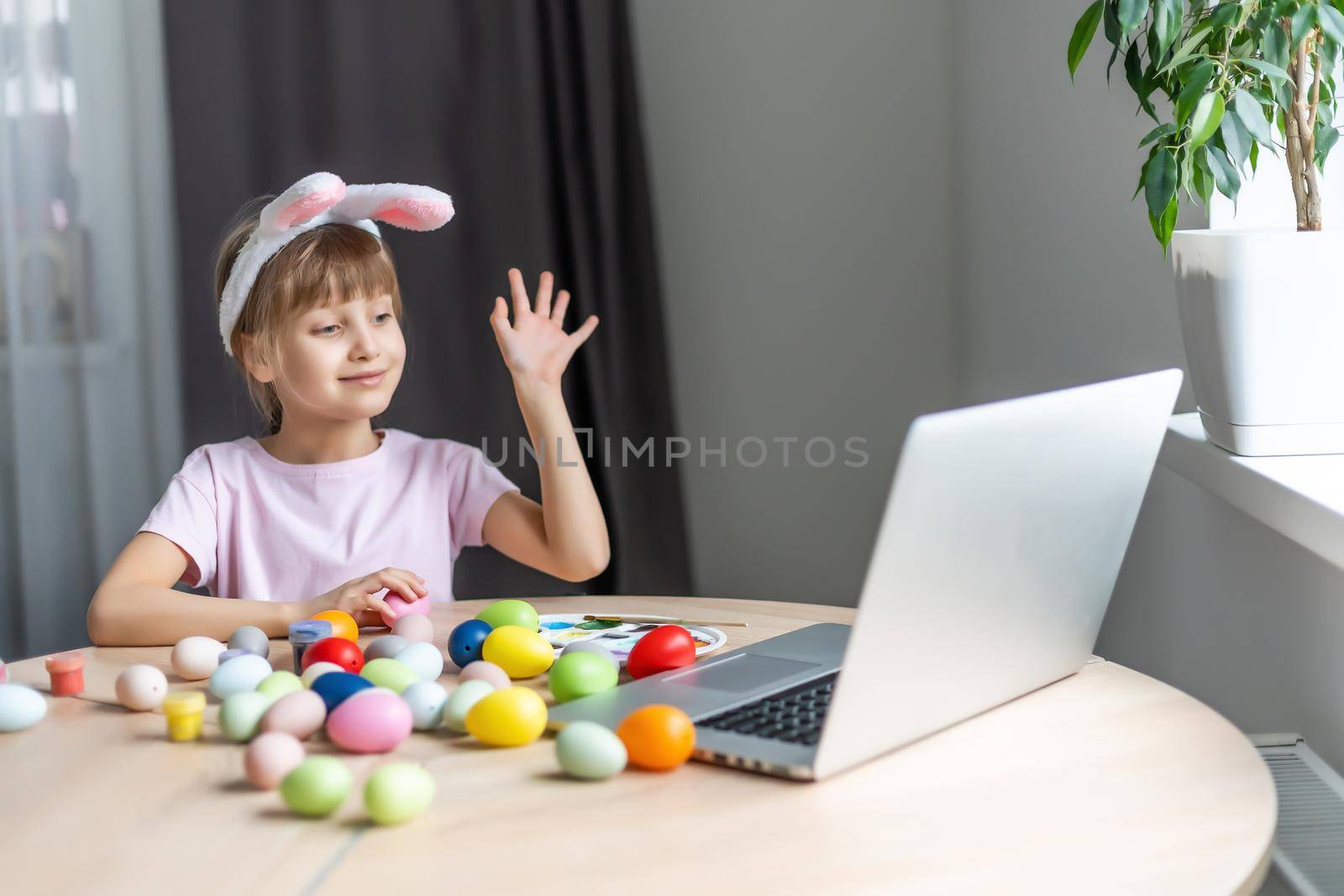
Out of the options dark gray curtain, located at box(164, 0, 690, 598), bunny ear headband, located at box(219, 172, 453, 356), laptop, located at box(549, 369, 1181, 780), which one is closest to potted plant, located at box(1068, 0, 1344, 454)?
laptop, located at box(549, 369, 1181, 780)

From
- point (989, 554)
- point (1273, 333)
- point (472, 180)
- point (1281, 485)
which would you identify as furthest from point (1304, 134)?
point (472, 180)

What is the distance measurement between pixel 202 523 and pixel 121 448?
3.44 feet

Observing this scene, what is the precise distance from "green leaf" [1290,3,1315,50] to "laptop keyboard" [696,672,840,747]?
2.40 feet

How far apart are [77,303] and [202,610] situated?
137cm

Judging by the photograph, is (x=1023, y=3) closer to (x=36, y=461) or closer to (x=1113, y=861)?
(x=1113, y=861)

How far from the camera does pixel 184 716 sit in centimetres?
87

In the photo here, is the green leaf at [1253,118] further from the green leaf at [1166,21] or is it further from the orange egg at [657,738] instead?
the orange egg at [657,738]

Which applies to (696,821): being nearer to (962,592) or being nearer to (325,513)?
(962,592)

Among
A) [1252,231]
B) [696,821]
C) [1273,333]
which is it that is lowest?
[696,821]

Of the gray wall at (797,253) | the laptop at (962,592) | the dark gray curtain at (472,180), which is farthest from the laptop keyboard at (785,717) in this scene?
→ the gray wall at (797,253)

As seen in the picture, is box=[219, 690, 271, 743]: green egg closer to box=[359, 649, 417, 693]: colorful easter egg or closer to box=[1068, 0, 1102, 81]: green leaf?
box=[359, 649, 417, 693]: colorful easter egg

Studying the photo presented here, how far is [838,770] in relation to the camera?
29.8 inches

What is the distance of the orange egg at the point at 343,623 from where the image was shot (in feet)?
3.64

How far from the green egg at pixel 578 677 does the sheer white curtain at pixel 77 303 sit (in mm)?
1760
